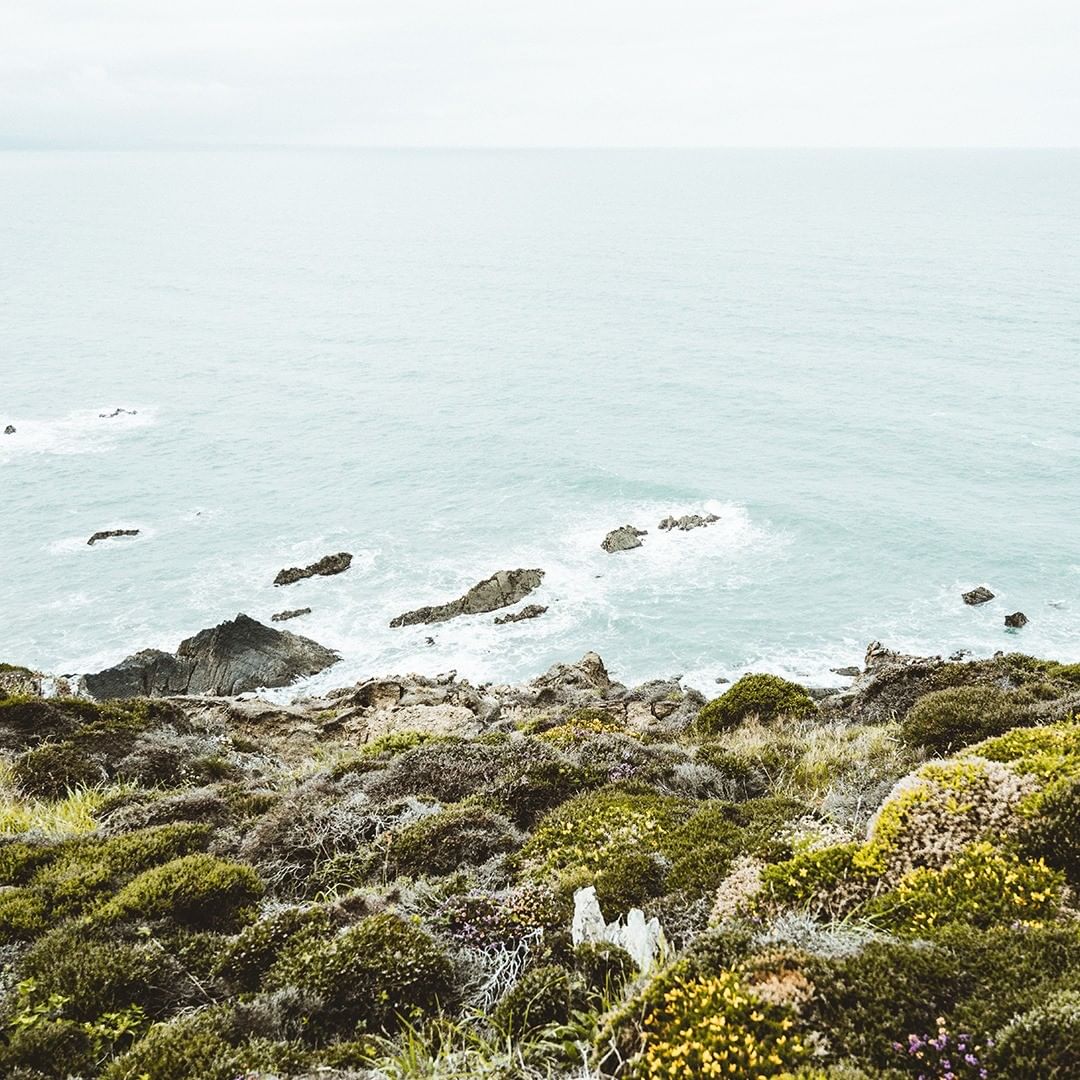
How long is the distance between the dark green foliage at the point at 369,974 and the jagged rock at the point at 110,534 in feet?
166

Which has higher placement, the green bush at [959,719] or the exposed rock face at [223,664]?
the green bush at [959,719]

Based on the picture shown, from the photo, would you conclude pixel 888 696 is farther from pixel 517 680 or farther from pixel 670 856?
pixel 517 680

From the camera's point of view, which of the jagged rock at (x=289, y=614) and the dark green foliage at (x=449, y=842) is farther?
the jagged rock at (x=289, y=614)

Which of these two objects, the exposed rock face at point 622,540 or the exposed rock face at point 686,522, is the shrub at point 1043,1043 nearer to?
the exposed rock face at point 622,540

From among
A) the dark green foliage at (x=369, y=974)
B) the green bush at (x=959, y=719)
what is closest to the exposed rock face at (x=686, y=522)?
the green bush at (x=959, y=719)

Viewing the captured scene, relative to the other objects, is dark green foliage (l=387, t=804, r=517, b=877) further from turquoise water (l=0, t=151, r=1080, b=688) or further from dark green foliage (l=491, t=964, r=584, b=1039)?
turquoise water (l=0, t=151, r=1080, b=688)

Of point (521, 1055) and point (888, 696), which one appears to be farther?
point (888, 696)

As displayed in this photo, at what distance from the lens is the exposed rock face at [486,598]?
4234 cm

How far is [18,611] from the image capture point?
1690 inches

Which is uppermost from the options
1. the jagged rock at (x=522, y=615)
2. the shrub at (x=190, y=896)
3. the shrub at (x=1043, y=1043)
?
the shrub at (x=1043, y=1043)

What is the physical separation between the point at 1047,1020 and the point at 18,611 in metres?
49.1

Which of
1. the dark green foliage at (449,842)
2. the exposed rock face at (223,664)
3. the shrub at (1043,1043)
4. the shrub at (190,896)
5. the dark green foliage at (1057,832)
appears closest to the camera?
the shrub at (1043,1043)

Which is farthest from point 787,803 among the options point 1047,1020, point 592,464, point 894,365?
point 894,365

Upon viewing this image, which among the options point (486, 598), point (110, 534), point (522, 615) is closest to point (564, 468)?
point (486, 598)
